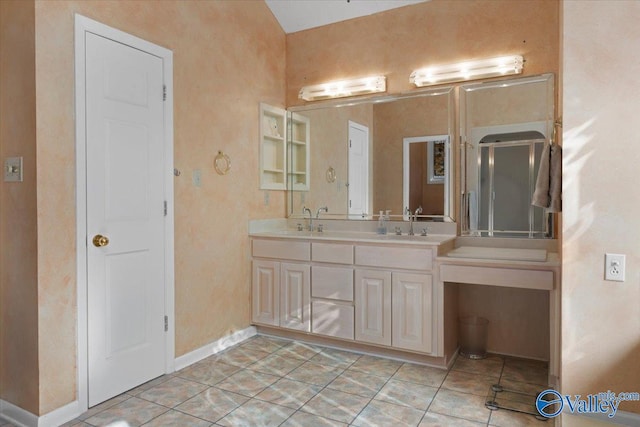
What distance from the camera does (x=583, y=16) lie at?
6.12ft

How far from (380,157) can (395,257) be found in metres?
0.98

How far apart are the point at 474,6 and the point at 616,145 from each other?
1.91 metres

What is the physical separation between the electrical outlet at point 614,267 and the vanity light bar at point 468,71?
1723 millimetres

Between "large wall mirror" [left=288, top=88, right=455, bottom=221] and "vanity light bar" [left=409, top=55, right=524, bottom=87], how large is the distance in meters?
0.09

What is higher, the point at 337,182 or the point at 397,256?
the point at 337,182

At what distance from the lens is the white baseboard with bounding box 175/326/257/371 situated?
3000mm

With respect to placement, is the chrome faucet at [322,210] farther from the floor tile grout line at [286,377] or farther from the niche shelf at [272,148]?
the floor tile grout line at [286,377]

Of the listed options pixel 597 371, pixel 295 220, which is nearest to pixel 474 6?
pixel 295 220

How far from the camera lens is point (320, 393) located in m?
2.59

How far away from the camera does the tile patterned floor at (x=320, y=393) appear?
7.47 ft

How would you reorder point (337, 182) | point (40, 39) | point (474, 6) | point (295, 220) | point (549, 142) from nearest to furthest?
point (40, 39)
point (549, 142)
point (474, 6)
point (337, 182)
point (295, 220)

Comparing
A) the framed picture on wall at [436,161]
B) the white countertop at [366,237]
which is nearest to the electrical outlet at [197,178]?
the white countertop at [366,237]

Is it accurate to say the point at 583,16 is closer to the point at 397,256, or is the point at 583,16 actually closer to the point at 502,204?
the point at 502,204

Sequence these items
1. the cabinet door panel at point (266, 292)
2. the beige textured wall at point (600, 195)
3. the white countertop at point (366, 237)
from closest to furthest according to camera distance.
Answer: the beige textured wall at point (600, 195) → the white countertop at point (366, 237) → the cabinet door panel at point (266, 292)
